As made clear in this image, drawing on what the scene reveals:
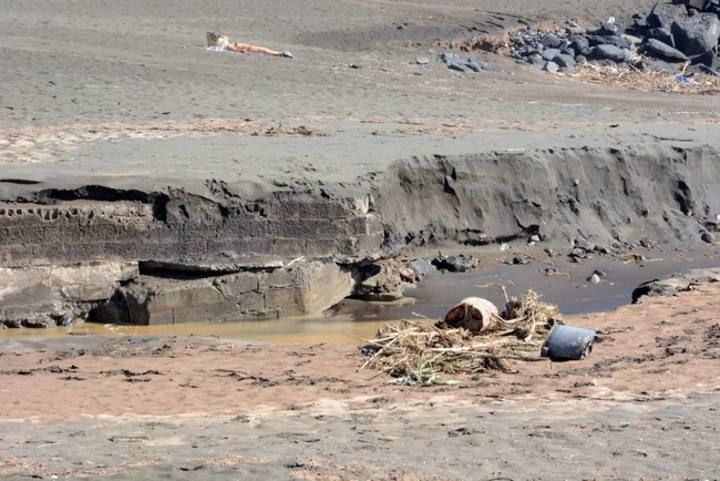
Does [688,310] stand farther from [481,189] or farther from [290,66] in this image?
[290,66]

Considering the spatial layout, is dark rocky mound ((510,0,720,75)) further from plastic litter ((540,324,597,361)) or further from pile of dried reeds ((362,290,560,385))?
plastic litter ((540,324,597,361))

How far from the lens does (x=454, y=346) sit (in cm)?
891

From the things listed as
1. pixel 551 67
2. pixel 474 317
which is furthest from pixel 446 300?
pixel 551 67

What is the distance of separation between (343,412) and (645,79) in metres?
16.8

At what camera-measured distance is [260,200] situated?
1142cm

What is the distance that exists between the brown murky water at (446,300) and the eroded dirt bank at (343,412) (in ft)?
2.37

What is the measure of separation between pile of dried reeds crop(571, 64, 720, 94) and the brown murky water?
28.2 ft

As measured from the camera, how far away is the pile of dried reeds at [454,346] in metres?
8.55

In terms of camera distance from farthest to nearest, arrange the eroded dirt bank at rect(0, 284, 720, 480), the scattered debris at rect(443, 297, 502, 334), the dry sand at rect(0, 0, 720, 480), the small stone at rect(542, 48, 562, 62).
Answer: the small stone at rect(542, 48, 562, 62)
the scattered debris at rect(443, 297, 502, 334)
the dry sand at rect(0, 0, 720, 480)
the eroded dirt bank at rect(0, 284, 720, 480)

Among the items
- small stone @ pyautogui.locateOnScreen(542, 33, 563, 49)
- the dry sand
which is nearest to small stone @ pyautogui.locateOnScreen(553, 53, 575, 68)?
small stone @ pyautogui.locateOnScreen(542, 33, 563, 49)

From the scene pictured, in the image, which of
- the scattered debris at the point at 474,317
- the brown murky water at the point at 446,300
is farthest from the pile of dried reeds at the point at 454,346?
the brown murky water at the point at 446,300

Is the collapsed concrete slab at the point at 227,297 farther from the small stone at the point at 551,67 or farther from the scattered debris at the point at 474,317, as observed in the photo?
the small stone at the point at 551,67

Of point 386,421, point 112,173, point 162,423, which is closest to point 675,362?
point 386,421

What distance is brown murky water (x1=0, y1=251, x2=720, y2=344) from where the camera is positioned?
34.8ft
